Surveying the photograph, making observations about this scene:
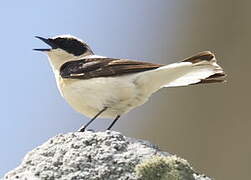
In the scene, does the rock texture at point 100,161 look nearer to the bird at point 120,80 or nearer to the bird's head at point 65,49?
the bird at point 120,80

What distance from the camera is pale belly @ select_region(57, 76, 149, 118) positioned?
→ 26.5ft

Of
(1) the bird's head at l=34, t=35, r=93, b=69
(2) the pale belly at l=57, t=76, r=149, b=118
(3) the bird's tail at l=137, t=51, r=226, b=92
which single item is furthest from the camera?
(1) the bird's head at l=34, t=35, r=93, b=69

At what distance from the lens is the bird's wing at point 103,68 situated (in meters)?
8.30

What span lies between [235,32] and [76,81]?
4745mm

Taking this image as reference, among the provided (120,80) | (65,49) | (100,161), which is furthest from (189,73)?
(100,161)

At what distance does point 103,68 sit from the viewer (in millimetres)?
8398

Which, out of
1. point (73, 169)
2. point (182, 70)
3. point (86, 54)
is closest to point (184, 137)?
point (86, 54)

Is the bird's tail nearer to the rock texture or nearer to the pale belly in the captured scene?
the pale belly

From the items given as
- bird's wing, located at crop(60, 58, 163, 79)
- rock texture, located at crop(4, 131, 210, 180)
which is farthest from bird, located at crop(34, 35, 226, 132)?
rock texture, located at crop(4, 131, 210, 180)

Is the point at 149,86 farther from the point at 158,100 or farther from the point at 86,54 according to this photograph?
the point at 158,100

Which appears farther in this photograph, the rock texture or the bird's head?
the bird's head

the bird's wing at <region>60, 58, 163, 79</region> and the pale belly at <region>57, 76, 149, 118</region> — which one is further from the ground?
the bird's wing at <region>60, 58, 163, 79</region>

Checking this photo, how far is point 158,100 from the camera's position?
1288cm

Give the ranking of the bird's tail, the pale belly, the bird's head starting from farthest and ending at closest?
the bird's head, the bird's tail, the pale belly
